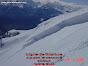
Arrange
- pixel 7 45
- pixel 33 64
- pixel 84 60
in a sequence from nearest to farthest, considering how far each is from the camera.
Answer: pixel 84 60
pixel 33 64
pixel 7 45

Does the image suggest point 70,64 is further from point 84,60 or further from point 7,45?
point 7,45

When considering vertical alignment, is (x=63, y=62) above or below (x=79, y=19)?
below

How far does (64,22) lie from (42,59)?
428 inches

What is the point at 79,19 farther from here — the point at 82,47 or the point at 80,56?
the point at 80,56

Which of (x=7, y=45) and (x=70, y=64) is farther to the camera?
(x=7, y=45)

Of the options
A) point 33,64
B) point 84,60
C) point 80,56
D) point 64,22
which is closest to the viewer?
point 84,60

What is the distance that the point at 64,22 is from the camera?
1936 centimetres

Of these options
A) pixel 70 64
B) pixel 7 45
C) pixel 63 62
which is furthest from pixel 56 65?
pixel 7 45

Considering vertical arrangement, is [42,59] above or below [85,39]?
below

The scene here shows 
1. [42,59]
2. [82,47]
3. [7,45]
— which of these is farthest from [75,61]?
[7,45]

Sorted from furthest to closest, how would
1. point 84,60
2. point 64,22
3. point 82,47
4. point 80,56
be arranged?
1. point 64,22
2. point 82,47
3. point 80,56
4. point 84,60

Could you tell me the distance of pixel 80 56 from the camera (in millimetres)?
7746

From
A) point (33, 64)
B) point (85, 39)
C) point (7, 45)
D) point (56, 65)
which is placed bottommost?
point (7, 45)

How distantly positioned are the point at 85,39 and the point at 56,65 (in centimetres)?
375
